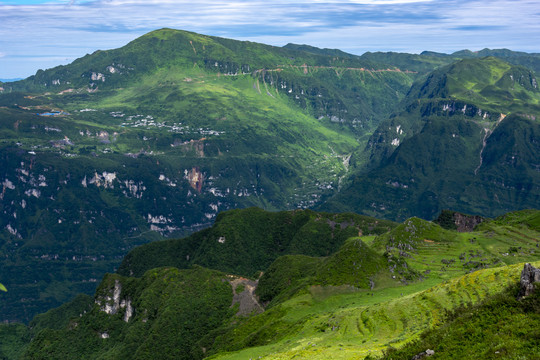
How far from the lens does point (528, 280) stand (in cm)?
6344

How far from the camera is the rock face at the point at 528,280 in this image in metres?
62.9

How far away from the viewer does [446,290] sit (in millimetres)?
116812

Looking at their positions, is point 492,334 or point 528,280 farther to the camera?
point 528,280

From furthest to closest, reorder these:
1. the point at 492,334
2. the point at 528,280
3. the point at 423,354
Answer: the point at 528,280
the point at 423,354
the point at 492,334

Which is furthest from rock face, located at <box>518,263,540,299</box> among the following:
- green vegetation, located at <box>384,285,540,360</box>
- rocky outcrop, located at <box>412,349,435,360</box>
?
rocky outcrop, located at <box>412,349,435,360</box>

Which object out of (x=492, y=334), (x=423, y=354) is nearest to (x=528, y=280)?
(x=492, y=334)

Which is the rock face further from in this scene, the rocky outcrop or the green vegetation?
the rocky outcrop

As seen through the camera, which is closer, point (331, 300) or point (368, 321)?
point (368, 321)

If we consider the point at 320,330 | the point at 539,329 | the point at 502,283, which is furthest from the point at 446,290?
the point at 539,329

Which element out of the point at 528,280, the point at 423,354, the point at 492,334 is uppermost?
the point at 528,280

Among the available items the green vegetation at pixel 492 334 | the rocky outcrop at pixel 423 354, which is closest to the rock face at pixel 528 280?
the green vegetation at pixel 492 334

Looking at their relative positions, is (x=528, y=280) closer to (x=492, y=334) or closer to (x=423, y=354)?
(x=492, y=334)

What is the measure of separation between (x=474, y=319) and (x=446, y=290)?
185 ft

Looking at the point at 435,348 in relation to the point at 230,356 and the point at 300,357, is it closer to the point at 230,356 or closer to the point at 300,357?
the point at 300,357
